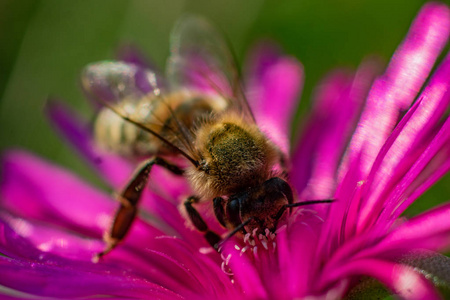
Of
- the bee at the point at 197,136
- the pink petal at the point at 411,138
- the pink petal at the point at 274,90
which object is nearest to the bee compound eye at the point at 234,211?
the bee at the point at 197,136

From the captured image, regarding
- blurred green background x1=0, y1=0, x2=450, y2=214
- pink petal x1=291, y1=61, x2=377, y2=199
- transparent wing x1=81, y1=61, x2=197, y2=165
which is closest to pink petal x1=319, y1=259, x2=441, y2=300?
transparent wing x1=81, y1=61, x2=197, y2=165

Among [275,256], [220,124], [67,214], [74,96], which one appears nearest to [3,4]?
[74,96]

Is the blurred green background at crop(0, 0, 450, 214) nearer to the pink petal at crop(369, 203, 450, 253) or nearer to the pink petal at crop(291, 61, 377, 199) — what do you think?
the pink petal at crop(291, 61, 377, 199)

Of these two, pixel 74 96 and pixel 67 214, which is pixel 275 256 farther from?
pixel 74 96

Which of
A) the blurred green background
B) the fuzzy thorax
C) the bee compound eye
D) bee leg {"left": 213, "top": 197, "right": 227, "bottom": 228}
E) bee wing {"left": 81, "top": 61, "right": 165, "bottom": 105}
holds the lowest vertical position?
the blurred green background

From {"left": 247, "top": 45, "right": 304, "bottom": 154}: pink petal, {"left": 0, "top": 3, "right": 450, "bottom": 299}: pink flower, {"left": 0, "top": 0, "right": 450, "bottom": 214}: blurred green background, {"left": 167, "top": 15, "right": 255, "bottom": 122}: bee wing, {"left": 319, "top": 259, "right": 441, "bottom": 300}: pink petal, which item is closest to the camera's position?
{"left": 319, "top": 259, "right": 441, "bottom": 300}: pink petal

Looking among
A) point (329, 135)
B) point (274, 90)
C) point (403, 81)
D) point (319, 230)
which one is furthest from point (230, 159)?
point (274, 90)

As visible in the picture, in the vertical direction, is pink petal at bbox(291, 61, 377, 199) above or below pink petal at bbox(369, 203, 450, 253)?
below

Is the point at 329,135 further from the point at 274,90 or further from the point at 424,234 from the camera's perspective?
the point at 424,234
